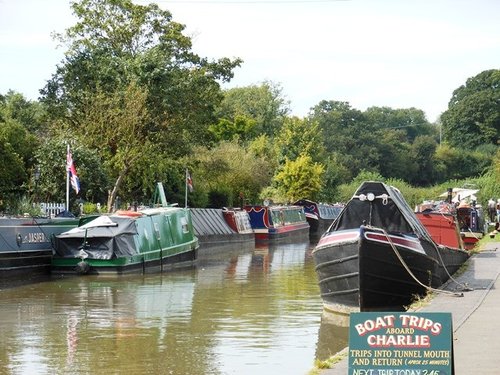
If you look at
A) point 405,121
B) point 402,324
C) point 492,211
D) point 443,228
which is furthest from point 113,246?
point 405,121

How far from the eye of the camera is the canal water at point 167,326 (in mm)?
13609

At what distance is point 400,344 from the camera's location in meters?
8.11

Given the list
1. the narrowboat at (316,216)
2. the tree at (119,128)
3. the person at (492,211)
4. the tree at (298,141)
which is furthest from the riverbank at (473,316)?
the tree at (298,141)

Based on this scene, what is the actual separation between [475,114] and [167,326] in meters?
89.2

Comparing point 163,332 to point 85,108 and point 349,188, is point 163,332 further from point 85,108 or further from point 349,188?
point 349,188

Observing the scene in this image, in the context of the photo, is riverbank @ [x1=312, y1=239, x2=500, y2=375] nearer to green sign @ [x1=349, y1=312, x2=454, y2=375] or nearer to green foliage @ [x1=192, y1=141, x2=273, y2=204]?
green sign @ [x1=349, y1=312, x2=454, y2=375]

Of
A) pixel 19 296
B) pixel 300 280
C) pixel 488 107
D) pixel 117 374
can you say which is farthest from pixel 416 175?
pixel 117 374

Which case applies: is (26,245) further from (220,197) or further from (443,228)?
Answer: (220,197)

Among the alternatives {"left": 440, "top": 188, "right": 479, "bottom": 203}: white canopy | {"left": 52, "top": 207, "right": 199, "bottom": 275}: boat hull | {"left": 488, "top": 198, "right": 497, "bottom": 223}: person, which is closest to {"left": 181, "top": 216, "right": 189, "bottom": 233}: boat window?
{"left": 52, "top": 207, "right": 199, "bottom": 275}: boat hull

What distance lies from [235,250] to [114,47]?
10353mm

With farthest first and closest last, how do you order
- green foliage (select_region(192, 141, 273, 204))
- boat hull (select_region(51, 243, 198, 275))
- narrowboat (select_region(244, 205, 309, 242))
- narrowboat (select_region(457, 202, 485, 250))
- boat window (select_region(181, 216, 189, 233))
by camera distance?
green foliage (select_region(192, 141, 273, 204)) < narrowboat (select_region(244, 205, 309, 242)) < narrowboat (select_region(457, 202, 485, 250)) < boat window (select_region(181, 216, 189, 233)) < boat hull (select_region(51, 243, 198, 275))

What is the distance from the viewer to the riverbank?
10547 mm

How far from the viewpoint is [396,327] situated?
8.15 metres

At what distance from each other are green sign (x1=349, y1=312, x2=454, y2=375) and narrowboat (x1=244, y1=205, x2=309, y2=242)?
4352 centimetres
